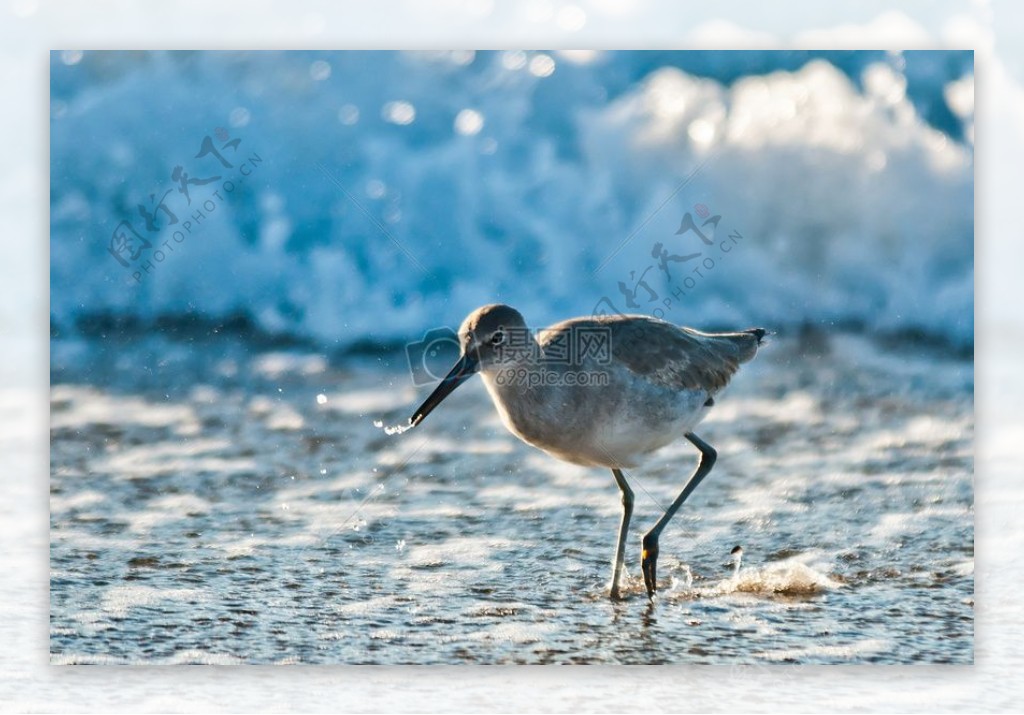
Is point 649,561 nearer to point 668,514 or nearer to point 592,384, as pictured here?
point 668,514

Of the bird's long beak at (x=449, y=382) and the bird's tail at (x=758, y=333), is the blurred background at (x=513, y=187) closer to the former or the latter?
the bird's tail at (x=758, y=333)

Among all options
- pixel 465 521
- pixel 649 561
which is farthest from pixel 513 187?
pixel 649 561

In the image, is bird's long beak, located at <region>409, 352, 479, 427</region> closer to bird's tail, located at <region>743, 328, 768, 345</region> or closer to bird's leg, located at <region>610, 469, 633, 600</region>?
bird's leg, located at <region>610, 469, 633, 600</region>

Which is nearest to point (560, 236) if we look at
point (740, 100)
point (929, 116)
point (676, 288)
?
point (676, 288)

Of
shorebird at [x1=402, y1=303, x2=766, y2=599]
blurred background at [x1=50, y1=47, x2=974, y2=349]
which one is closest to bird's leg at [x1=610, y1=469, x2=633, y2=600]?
shorebird at [x1=402, y1=303, x2=766, y2=599]

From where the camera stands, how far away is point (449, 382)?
456cm

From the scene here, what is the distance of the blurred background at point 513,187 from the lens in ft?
15.9

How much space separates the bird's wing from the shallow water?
1.37 ft

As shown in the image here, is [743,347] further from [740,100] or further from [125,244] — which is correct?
[125,244]

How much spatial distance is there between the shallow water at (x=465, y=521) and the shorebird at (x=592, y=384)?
32 cm

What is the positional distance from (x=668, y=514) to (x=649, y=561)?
0.63 feet

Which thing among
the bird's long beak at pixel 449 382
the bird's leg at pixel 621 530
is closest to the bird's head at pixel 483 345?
the bird's long beak at pixel 449 382

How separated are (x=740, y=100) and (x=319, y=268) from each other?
1.48m

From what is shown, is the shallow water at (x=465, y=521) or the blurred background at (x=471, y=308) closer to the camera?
the shallow water at (x=465, y=521)
